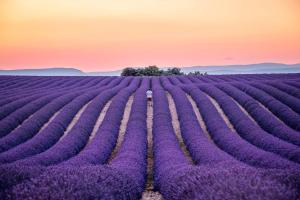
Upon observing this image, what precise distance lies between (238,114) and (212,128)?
8.33ft

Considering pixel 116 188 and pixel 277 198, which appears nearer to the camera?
pixel 277 198

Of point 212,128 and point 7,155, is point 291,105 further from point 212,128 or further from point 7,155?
point 7,155

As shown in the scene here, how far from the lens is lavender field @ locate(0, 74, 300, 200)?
612cm

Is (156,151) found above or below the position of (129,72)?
above

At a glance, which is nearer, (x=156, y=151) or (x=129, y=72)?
(x=156, y=151)

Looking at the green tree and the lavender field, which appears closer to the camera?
the lavender field

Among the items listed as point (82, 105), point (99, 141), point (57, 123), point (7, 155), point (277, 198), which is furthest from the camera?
point (82, 105)

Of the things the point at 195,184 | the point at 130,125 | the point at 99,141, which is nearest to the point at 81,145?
the point at 99,141

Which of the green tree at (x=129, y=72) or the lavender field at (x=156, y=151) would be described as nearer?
the lavender field at (x=156, y=151)

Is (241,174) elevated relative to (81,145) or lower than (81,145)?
elevated

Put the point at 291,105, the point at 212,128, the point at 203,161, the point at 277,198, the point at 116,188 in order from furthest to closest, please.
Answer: the point at 291,105
the point at 212,128
the point at 203,161
the point at 116,188
the point at 277,198

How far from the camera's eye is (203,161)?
10.8 m

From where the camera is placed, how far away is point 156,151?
1313 cm

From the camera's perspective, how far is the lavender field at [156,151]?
6.12m
